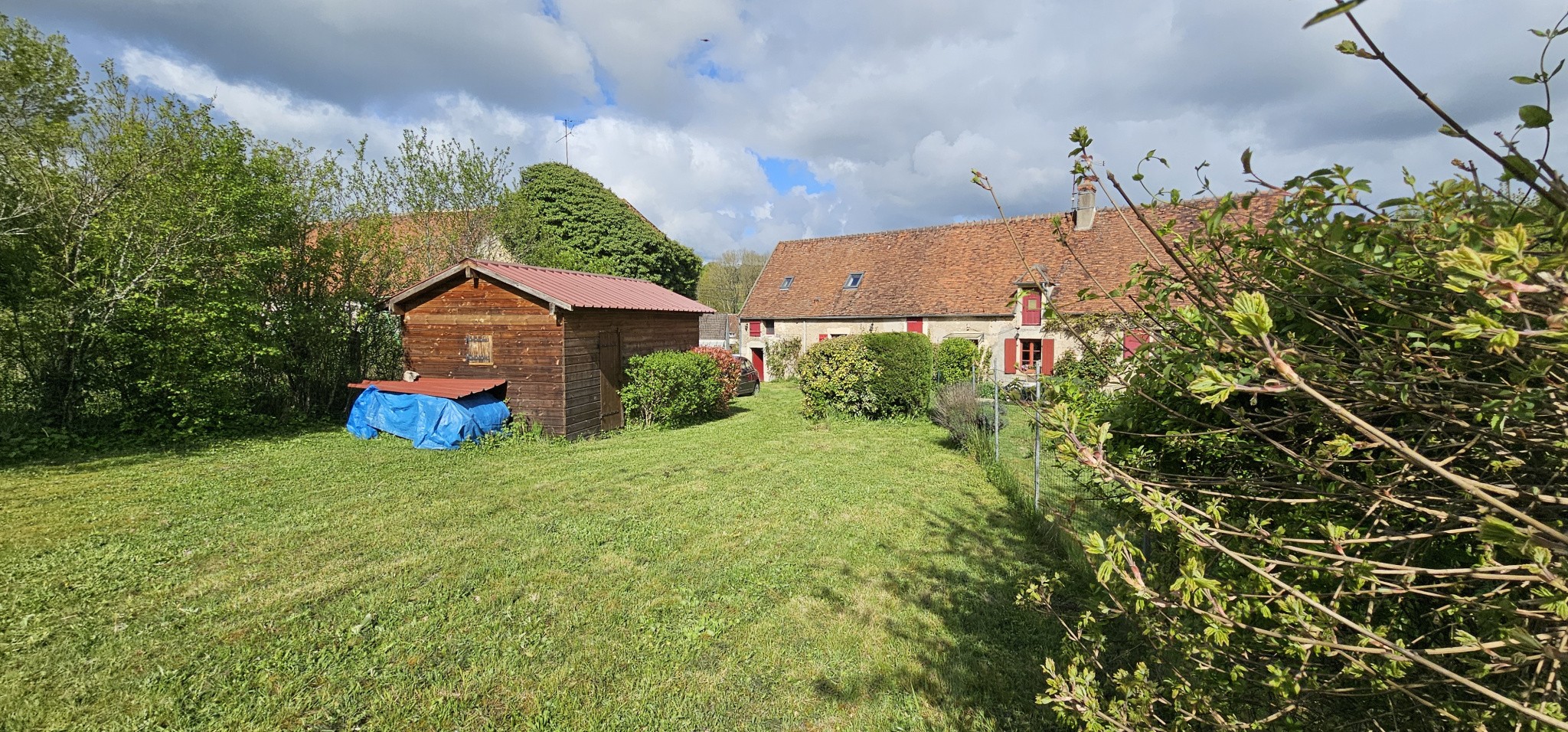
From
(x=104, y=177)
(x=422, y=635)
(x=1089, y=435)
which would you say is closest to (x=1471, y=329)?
(x=1089, y=435)

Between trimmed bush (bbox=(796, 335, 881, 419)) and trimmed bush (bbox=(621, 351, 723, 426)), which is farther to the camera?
trimmed bush (bbox=(796, 335, 881, 419))

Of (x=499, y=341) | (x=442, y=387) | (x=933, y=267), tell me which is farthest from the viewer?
(x=933, y=267)

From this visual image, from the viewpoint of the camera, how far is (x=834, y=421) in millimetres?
13391

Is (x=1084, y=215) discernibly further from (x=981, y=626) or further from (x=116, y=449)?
(x=116, y=449)

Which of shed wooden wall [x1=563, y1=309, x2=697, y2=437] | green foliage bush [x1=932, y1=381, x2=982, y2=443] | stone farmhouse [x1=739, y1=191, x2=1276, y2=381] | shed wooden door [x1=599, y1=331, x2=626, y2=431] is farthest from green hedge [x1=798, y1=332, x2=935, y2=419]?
stone farmhouse [x1=739, y1=191, x2=1276, y2=381]

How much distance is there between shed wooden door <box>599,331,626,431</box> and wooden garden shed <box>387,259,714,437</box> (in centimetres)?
3

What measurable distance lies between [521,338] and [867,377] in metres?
6.88

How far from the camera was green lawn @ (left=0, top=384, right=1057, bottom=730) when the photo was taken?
351 centimetres

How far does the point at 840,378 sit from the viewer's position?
1340cm

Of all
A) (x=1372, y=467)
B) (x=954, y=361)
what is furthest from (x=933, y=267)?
(x=1372, y=467)

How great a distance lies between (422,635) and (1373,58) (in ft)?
17.1

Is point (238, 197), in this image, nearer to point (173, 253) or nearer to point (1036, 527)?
point (173, 253)

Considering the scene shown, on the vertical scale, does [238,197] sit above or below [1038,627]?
above

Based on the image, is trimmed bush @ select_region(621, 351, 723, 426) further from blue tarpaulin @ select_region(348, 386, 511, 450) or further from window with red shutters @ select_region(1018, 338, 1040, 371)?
window with red shutters @ select_region(1018, 338, 1040, 371)
